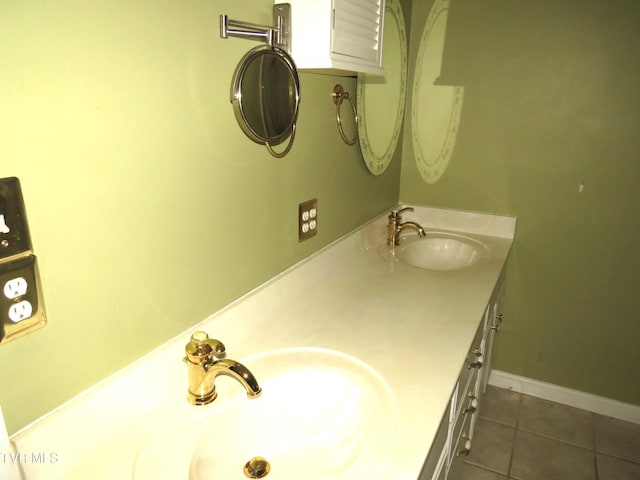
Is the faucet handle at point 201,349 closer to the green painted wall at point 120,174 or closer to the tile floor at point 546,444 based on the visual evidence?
the green painted wall at point 120,174

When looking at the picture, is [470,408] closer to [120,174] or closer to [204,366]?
[204,366]

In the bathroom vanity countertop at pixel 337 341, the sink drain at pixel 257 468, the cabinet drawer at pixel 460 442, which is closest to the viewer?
the bathroom vanity countertop at pixel 337 341

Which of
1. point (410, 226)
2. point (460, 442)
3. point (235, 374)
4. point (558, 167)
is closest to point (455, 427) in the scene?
point (460, 442)

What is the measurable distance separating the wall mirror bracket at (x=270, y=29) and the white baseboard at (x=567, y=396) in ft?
6.70

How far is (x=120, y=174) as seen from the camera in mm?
803

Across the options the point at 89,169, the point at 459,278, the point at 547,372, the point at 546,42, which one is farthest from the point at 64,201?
the point at 547,372

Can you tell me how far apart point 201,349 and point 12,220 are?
0.40m

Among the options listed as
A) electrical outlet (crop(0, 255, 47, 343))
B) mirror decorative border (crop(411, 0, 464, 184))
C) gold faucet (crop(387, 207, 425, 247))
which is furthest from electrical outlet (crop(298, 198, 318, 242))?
mirror decorative border (crop(411, 0, 464, 184))

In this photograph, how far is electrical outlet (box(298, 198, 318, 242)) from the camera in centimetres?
140

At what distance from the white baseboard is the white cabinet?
189 cm

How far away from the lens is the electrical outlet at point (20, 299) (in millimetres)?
645

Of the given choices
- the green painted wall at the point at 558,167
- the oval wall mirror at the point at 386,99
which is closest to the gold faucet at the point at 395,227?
the oval wall mirror at the point at 386,99

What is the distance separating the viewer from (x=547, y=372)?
2.26m

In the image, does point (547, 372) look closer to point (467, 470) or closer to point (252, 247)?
point (467, 470)
